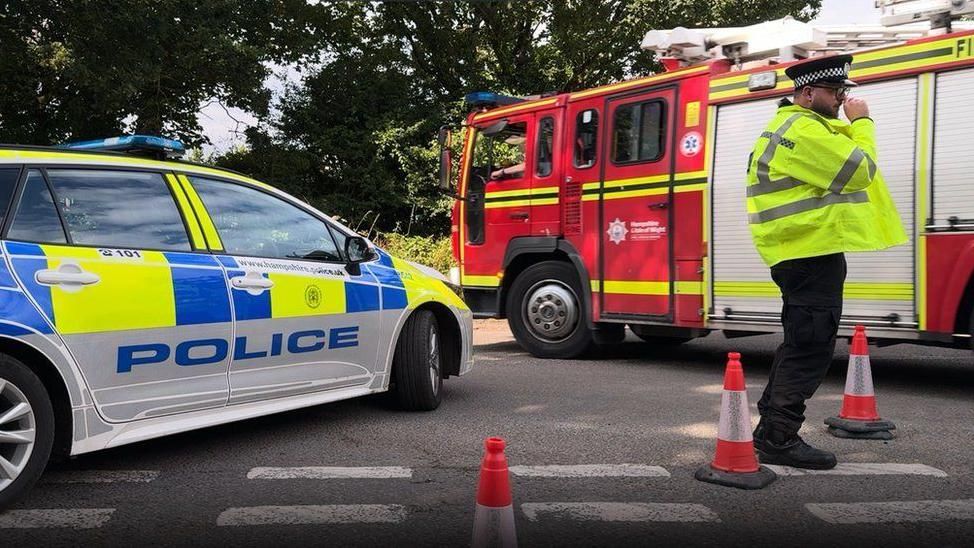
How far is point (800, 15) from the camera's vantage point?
73.8ft

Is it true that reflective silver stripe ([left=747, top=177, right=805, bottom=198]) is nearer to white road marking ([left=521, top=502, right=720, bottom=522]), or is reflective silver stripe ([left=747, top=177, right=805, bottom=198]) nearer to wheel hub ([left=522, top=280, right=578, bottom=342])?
white road marking ([left=521, top=502, right=720, bottom=522])

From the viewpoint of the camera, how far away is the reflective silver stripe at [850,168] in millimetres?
4176

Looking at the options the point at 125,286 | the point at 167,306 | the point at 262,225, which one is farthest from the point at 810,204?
the point at 125,286

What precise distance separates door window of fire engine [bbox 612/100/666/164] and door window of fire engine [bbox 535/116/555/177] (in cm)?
77

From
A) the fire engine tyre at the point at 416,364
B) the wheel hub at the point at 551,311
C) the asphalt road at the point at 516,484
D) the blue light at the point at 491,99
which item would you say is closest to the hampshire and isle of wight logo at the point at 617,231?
the wheel hub at the point at 551,311

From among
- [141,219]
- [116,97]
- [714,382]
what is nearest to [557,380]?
[714,382]

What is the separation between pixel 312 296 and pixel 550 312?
4125 mm

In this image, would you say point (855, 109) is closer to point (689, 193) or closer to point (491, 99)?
point (689, 193)

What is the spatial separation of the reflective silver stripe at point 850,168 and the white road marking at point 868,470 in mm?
1363

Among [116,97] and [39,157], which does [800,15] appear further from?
[39,157]

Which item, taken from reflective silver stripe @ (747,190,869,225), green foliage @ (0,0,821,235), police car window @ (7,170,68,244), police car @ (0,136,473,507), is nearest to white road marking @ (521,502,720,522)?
reflective silver stripe @ (747,190,869,225)

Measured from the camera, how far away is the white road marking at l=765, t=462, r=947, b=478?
434cm

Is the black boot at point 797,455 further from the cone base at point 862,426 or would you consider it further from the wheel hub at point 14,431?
the wheel hub at point 14,431

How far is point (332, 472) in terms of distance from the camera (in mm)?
4340
